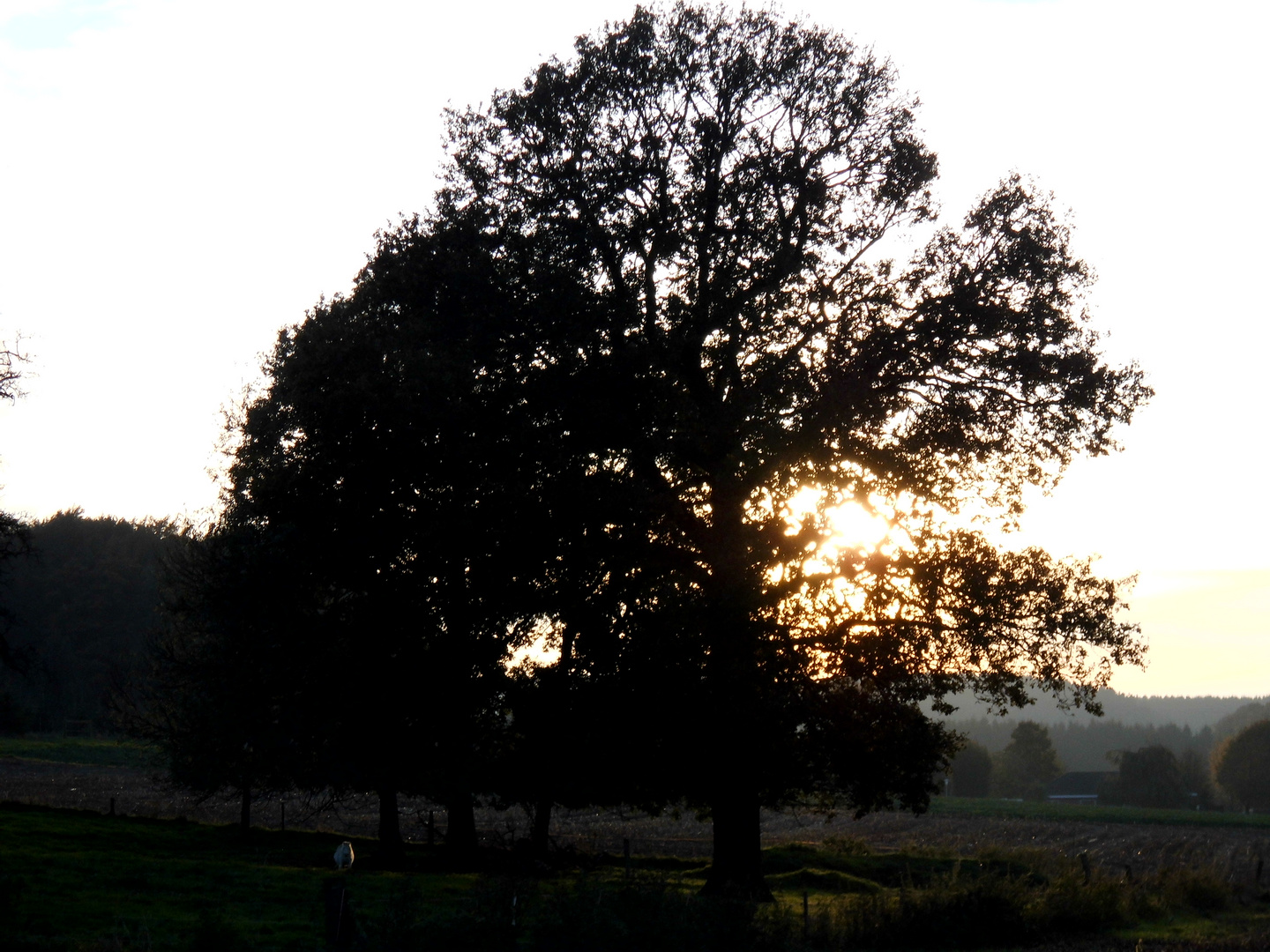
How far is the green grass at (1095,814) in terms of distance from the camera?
71.8 meters

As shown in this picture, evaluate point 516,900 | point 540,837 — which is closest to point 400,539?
point 516,900

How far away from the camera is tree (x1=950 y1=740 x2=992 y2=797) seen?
97.6 m

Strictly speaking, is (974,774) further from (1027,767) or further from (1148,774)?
(1148,774)

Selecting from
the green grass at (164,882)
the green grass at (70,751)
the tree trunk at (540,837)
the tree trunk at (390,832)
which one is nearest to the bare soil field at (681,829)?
the tree trunk at (390,832)

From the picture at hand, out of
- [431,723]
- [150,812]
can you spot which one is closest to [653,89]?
[431,723]

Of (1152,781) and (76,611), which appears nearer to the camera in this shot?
(1152,781)

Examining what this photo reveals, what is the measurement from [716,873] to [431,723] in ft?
21.2

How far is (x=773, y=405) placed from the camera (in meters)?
18.6

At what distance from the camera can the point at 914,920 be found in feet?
60.8

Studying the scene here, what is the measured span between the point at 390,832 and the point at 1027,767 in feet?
293

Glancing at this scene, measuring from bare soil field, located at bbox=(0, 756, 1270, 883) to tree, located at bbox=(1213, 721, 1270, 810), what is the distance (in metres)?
32.4

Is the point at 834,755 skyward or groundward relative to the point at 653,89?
groundward

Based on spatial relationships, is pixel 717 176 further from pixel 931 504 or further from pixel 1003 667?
pixel 1003 667

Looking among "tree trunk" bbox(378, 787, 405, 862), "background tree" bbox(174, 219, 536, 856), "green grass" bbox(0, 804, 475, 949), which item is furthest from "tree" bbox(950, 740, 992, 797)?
"background tree" bbox(174, 219, 536, 856)
